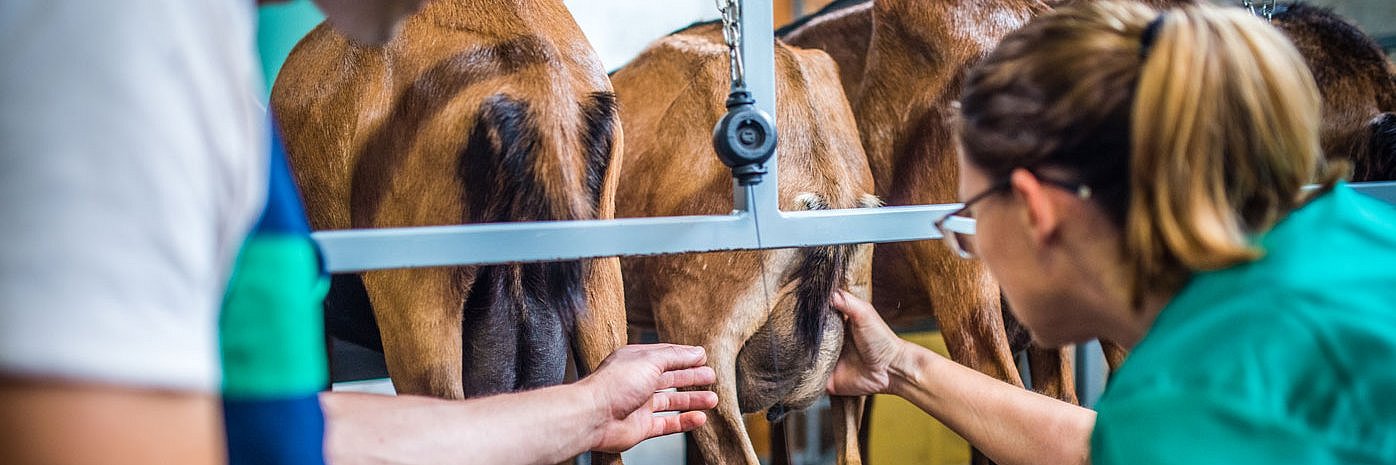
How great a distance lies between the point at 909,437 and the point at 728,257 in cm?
53

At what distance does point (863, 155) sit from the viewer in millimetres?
1384

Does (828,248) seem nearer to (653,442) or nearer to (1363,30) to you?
(653,442)

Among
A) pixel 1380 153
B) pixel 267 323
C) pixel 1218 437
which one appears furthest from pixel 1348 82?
pixel 267 323

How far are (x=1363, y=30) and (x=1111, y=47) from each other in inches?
52.7

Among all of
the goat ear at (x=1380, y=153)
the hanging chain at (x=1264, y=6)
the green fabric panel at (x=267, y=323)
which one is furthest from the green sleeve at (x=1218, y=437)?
the goat ear at (x=1380, y=153)

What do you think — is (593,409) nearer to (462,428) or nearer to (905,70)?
(462,428)

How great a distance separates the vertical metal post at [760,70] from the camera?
1.10 meters

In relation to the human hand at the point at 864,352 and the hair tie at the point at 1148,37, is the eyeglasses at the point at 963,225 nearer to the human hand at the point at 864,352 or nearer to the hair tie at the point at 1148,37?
the hair tie at the point at 1148,37

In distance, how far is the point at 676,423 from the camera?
46.0 inches

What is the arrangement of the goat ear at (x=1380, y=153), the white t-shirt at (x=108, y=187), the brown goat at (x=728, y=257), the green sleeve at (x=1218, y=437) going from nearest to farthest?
the white t-shirt at (x=108, y=187)
the green sleeve at (x=1218, y=437)
the brown goat at (x=728, y=257)
the goat ear at (x=1380, y=153)

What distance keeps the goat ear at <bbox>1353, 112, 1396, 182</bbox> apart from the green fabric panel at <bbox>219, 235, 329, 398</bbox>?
172cm

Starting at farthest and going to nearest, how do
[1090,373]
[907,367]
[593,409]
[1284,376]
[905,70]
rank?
[1090,373] → [905,70] → [907,367] → [593,409] → [1284,376]

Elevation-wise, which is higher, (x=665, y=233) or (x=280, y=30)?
(x=280, y=30)

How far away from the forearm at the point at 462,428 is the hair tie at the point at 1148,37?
0.62 metres
